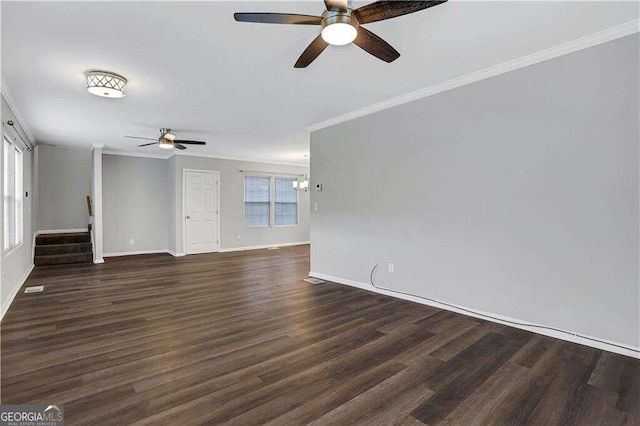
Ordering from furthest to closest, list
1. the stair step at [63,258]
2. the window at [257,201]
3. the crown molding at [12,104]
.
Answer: the window at [257,201] < the stair step at [63,258] < the crown molding at [12,104]

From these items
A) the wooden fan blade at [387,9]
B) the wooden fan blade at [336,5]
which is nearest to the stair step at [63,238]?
the wooden fan blade at [336,5]

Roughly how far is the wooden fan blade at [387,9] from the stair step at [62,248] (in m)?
7.46

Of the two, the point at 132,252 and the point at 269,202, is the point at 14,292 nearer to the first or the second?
the point at 132,252

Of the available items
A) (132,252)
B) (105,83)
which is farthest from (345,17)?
(132,252)

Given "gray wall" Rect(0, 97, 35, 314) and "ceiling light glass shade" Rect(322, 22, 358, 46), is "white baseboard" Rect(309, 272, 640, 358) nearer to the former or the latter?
"ceiling light glass shade" Rect(322, 22, 358, 46)

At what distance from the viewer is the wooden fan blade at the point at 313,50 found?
7.32 feet

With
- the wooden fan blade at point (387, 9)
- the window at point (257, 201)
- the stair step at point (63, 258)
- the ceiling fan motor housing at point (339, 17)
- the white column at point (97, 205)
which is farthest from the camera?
the window at point (257, 201)

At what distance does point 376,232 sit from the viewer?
4.48m

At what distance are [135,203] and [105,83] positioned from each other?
5.47m

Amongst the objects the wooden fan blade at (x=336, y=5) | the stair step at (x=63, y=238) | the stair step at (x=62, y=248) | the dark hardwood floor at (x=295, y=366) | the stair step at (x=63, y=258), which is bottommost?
the dark hardwood floor at (x=295, y=366)

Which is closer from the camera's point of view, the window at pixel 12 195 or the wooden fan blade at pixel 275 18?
the wooden fan blade at pixel 275 18

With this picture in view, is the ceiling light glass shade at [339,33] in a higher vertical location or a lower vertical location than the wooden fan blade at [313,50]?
lower

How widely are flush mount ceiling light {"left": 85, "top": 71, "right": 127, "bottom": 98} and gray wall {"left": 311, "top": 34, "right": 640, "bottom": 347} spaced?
2.98 meters

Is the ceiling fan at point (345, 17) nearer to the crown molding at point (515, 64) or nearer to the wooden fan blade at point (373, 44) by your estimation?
the wooden fan blade at point (373, 44)
